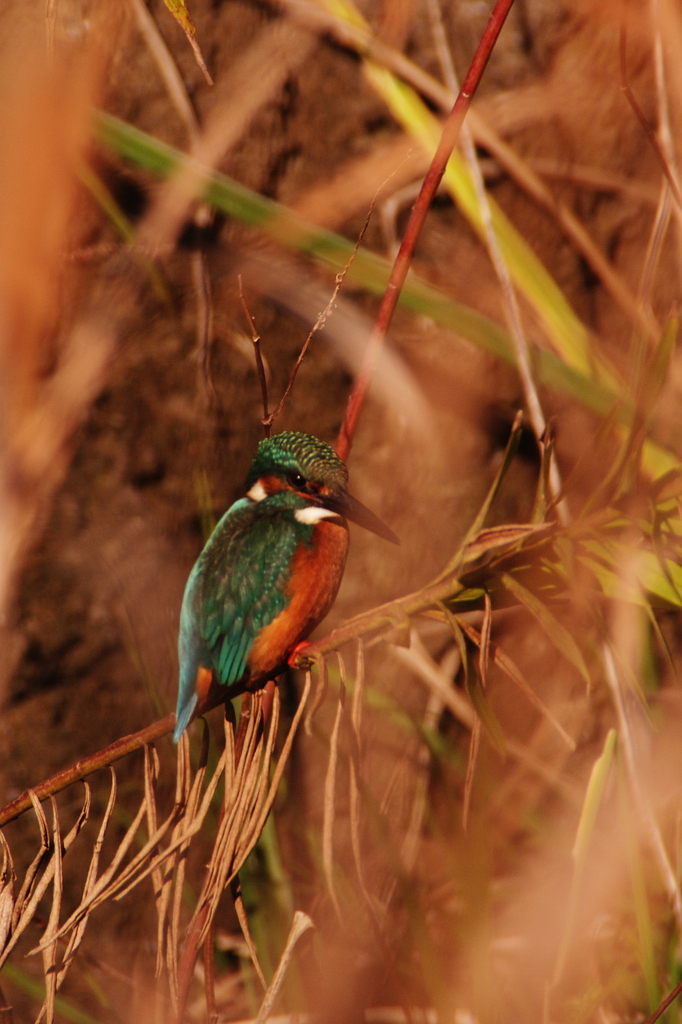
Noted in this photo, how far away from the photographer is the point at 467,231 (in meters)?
1.93

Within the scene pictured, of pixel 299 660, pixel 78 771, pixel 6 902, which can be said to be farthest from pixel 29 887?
pixel 299 660

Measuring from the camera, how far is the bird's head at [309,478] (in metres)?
1.14

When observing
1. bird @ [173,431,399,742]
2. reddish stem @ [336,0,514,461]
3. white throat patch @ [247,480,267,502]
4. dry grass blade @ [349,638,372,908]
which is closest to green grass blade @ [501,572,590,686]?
dry grass blade @ [349,638,372,908]

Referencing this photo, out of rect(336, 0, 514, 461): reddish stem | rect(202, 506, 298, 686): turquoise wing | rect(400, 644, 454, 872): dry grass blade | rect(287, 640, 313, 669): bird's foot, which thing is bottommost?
rect(400, 644, 454, 872): dry grass blade

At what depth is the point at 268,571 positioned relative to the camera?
123 cm

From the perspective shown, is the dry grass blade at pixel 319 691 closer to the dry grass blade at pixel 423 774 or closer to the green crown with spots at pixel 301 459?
the green crown with spots at pixel 301 459

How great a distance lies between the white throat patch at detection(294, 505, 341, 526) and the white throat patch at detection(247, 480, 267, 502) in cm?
7

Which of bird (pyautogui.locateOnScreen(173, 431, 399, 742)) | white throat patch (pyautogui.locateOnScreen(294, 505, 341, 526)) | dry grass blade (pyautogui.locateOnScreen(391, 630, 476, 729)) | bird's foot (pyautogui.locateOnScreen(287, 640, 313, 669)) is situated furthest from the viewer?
dry grass blade (pyautogui.locateOnScreen(391, 630, 476, 729))

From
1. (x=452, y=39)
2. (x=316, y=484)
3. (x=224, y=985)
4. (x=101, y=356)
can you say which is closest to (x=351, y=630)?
(x=316, y=484)

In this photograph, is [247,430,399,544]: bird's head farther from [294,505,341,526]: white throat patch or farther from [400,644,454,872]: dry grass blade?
[400,644,454,872]: dry grass blade

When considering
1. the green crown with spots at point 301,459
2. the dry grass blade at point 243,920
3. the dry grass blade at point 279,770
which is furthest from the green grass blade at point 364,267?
the dry grass blade at point 243,920

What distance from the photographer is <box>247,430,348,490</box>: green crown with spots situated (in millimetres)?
1137

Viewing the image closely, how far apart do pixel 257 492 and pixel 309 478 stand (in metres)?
0.19

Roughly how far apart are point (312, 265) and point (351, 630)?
120cm
